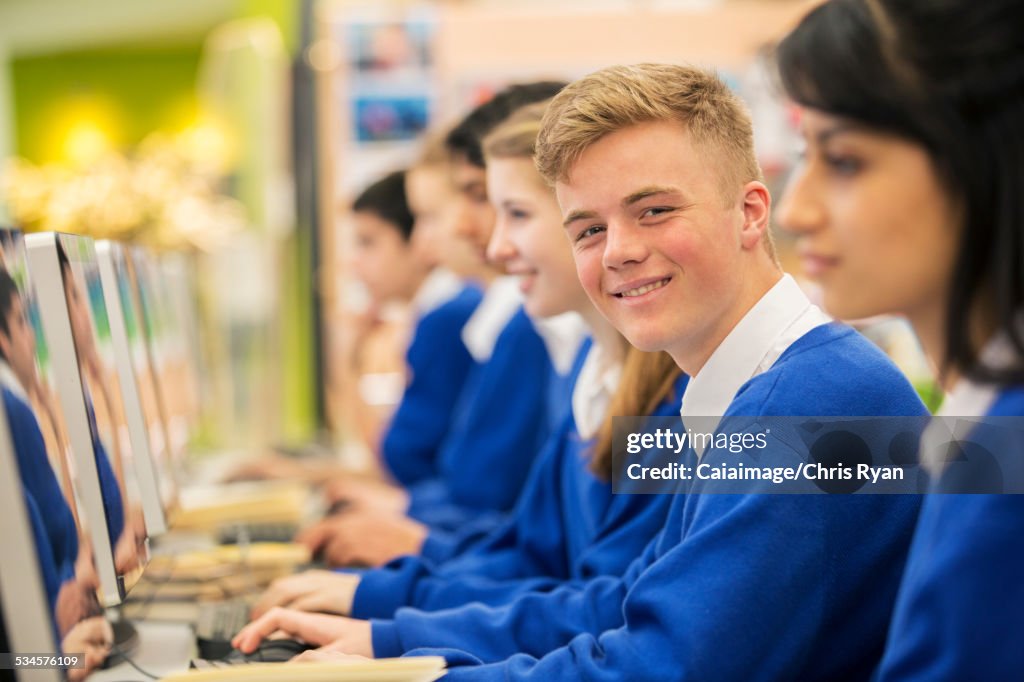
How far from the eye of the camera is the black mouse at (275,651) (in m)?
1.35

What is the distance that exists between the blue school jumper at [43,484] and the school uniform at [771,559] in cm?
40

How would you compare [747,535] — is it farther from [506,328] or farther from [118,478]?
[506,328]

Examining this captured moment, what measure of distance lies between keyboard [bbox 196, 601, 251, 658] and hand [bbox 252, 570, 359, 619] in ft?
0.09

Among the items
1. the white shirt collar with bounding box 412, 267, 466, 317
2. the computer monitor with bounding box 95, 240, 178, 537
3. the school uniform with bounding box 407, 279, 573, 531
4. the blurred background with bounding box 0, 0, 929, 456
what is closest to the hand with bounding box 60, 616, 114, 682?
the computer monitor with bounding box 95, 240, 178, 537

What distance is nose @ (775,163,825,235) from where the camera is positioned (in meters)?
0.98

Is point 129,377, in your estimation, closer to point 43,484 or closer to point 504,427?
point 43,484

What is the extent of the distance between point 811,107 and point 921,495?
0.40 metres

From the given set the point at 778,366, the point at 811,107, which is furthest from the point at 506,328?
the point at 811,107

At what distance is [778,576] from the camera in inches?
39.7

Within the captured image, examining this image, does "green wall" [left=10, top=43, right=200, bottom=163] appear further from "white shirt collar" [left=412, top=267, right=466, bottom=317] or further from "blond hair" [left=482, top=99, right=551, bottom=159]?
"blond hair" [left=482, top=99, right=551, bottom=159]

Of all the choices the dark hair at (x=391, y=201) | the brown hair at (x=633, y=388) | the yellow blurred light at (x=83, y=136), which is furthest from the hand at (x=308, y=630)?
the yellow blurred light at (x=83, y=136)

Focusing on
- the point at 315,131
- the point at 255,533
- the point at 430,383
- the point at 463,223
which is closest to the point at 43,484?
the point at 255,533

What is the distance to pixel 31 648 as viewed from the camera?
3.24 ft

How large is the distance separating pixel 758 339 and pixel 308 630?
2.07ft
